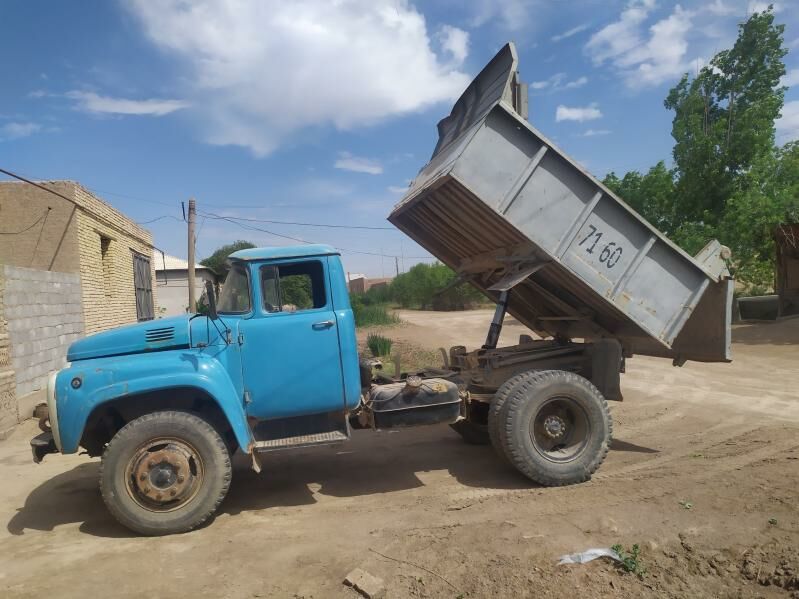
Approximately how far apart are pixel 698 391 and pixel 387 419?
6581 millimetres

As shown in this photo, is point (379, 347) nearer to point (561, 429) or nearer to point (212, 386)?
point (561, 429)

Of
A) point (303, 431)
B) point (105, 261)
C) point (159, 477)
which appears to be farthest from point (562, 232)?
point (105, 261)

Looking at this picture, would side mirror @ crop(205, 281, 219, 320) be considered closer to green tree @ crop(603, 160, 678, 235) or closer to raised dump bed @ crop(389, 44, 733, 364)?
raised dump bed @ crop(389, 44, 733, 364)

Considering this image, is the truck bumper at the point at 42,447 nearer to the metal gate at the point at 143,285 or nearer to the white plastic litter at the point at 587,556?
the white plastic litter at the point at 587,556

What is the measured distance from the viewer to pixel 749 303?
63.3 feet

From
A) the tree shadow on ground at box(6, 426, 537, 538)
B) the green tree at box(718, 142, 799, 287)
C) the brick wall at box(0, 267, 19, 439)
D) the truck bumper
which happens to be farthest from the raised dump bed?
the green tree at box(718, 142, 799, 287)


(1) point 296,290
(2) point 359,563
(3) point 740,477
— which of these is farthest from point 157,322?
(3) point 740,477

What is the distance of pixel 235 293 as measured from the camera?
15.8 ft

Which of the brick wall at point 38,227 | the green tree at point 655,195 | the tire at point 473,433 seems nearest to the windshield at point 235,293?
the tire at point 473,433

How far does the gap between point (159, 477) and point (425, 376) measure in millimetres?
2769

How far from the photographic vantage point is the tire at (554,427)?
16.3ft

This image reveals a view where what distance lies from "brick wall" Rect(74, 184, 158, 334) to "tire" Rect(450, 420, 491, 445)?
8.18 m

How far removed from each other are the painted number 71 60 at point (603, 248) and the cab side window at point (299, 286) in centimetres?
244

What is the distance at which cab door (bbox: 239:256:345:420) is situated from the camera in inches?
180
